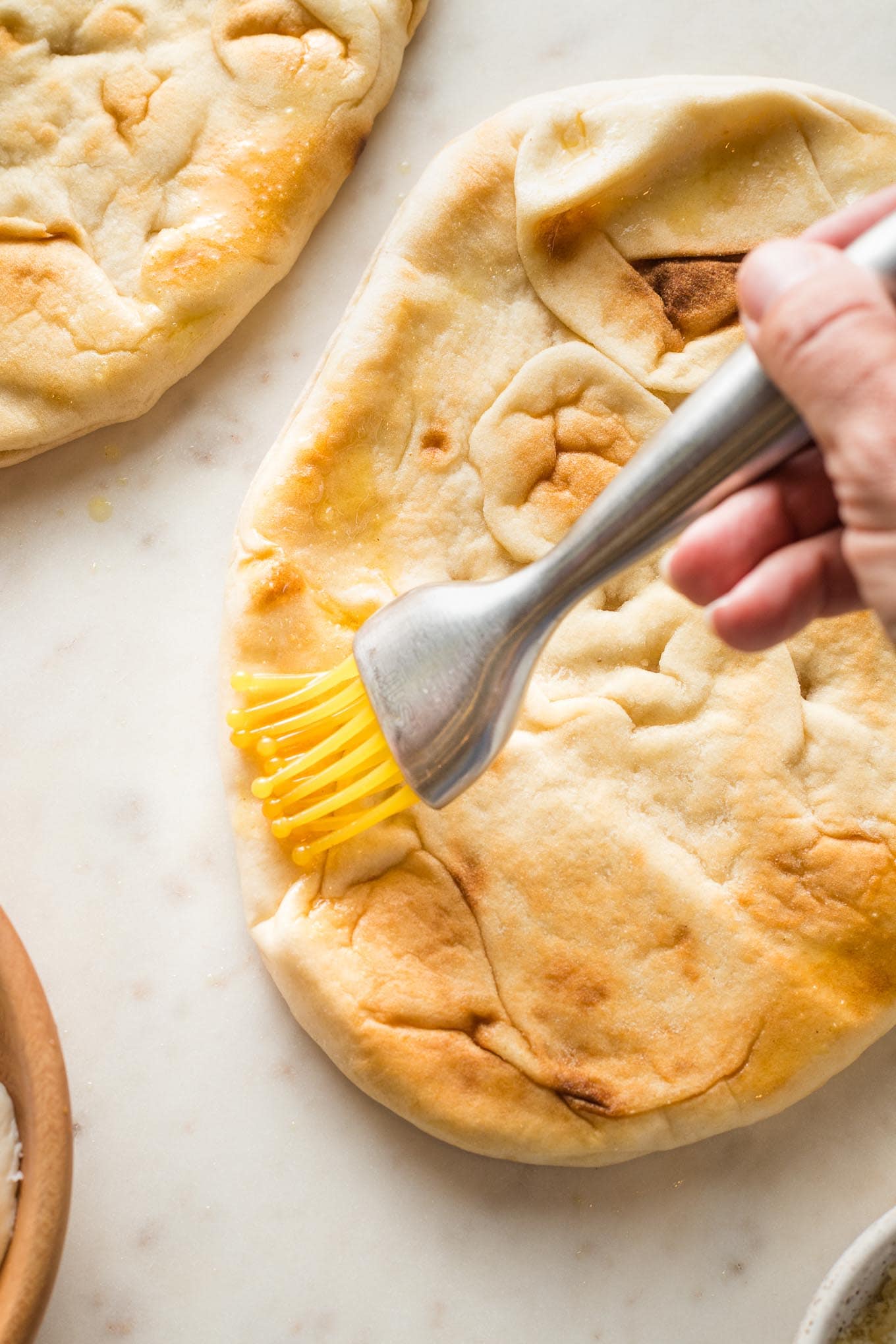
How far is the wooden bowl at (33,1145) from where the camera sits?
1149 mm

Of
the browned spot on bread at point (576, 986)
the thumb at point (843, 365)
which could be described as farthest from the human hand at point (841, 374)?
the browned spot on bread at point (576, 986)

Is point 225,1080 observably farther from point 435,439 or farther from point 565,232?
point 565,232

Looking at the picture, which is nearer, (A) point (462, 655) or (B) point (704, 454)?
(B) point (704, 454)

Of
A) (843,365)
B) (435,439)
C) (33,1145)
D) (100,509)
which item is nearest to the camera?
(843,365)

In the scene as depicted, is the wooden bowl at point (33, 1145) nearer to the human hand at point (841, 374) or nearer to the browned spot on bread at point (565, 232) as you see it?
the human hand at point (841, 374)

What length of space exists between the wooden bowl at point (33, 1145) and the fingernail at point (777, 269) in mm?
968

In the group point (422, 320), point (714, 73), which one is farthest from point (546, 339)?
point (714, 73)

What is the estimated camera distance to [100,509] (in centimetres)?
160

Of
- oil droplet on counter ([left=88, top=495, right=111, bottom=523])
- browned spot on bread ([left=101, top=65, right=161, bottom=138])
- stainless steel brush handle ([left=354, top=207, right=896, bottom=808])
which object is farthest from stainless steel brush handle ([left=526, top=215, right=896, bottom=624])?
browned spot on bread ([left=101, top=65, right=161, bottom=138])

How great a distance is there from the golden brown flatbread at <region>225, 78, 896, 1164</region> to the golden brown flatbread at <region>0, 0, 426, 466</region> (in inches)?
8.1

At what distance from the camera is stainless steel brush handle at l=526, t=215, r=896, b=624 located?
87 cm

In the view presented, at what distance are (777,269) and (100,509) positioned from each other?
3.47ft

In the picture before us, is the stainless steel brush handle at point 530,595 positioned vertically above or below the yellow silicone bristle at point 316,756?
above

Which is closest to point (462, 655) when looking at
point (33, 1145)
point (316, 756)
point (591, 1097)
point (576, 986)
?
point (316, 756)
